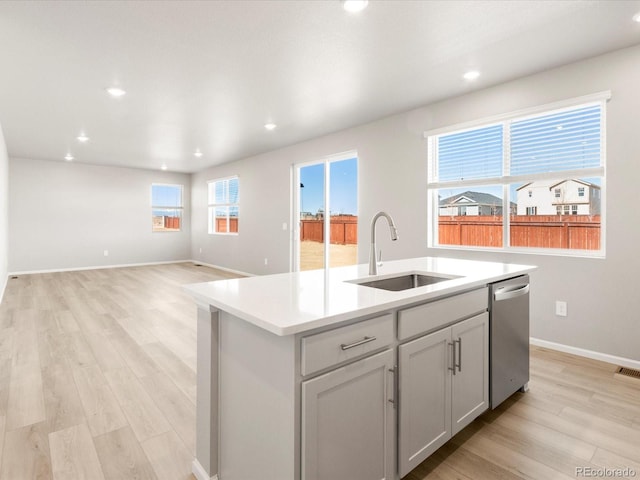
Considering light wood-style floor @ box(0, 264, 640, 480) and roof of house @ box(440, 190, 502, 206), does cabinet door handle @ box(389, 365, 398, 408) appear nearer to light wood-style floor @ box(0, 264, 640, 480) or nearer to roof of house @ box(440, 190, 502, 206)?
light wood-style floor @ box(0, 264, 640, 480)

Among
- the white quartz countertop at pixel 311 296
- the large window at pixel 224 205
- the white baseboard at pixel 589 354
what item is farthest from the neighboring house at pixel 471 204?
the large window at pixel 224 205

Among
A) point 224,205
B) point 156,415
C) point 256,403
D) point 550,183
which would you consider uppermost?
point 224,205

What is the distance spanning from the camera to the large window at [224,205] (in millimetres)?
7973

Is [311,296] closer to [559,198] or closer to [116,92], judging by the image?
[559,198]

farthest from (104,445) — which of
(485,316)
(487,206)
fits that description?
(487,206)

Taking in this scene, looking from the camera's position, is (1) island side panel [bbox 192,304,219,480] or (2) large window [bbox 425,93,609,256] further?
(2) large window [bbox 425,93,609,256]

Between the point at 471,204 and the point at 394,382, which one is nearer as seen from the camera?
the point at 394,382

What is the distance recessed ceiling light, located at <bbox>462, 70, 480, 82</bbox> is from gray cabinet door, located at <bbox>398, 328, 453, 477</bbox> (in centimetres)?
253

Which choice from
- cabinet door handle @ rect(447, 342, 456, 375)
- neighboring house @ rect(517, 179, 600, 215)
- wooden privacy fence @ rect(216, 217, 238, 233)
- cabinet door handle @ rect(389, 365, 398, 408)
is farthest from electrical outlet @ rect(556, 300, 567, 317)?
wooden privacy fence @ rect(216, 217, 238, 233)

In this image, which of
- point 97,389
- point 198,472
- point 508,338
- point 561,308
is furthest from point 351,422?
point 561,308

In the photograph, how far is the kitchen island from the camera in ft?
3.84

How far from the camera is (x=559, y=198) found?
3.26 meters

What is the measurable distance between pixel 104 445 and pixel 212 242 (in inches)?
279

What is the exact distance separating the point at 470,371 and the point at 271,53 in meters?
2.67
